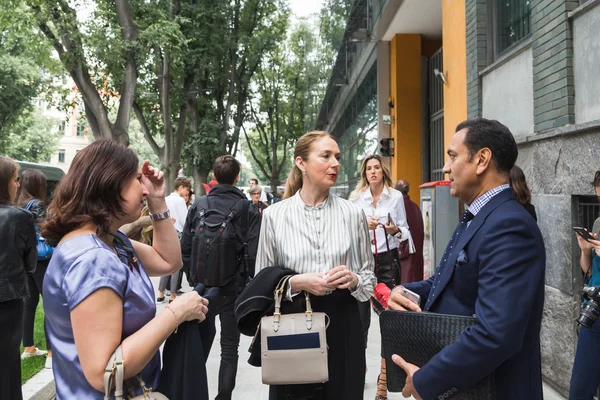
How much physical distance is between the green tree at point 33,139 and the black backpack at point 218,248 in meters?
36.6

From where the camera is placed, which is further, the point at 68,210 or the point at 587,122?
the point at 587,122

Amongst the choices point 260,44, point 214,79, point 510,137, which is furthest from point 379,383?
point 260,44

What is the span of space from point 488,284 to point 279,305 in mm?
1286

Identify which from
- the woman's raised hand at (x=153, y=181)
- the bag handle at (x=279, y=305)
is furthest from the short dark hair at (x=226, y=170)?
the woman's raised hand at (x=153, y=181)

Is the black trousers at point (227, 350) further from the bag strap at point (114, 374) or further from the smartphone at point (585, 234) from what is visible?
the bag strap at point (114, 374)

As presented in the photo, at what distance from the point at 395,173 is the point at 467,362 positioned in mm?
12350

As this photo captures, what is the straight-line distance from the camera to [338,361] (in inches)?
121

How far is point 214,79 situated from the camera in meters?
26.4

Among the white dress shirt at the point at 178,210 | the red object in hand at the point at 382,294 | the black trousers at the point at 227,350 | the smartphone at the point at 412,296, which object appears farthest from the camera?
the white dress shirt at the point at 178,210

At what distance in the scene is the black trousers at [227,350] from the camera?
4539 millimetres

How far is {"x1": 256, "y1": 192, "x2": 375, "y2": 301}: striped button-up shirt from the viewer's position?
3.14 metres

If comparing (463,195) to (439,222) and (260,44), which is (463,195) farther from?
(260,44)

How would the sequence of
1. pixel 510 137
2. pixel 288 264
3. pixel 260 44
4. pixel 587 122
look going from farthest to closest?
pixel 260 44 < pixel 587 122 < pixel 288 264 < pixel 510 137

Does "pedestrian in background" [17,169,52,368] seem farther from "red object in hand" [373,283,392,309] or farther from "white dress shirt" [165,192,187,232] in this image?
"red object in hand" [373,283,392,309]
